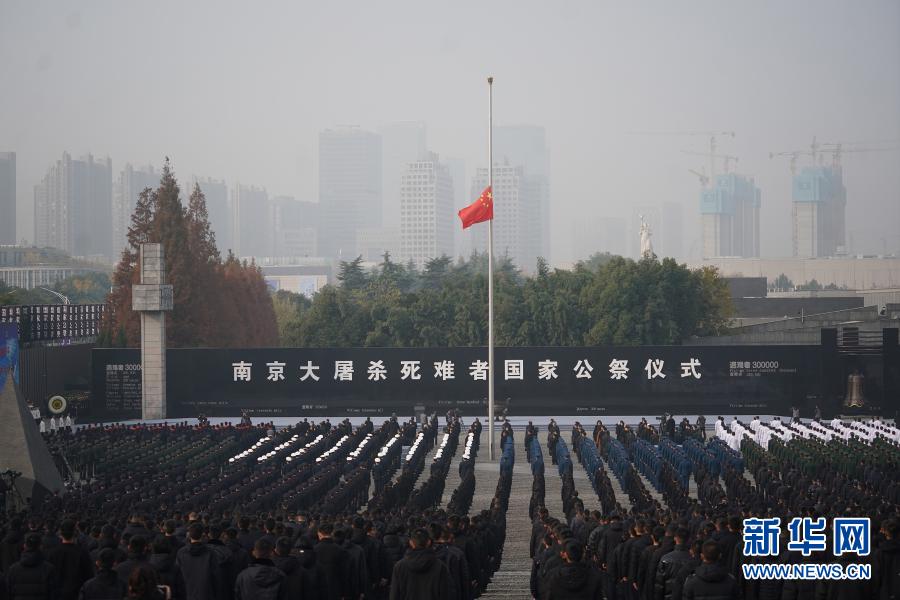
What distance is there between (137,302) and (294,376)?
482cm

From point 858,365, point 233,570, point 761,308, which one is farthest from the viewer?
point 761,308

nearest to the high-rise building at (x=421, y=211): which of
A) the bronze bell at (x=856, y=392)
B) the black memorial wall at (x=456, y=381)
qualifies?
the black memorial wall at (x=456, y=381)

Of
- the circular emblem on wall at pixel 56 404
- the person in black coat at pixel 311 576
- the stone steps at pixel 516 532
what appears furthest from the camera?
the circular emblem on wall at pixel 56 404

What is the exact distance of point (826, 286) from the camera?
449ft

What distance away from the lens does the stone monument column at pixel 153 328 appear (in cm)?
3466

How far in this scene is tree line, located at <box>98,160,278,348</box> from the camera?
51.6 metres

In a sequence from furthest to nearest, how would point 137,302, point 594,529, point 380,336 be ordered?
point 380,336 < point 137,302 < point 594,529

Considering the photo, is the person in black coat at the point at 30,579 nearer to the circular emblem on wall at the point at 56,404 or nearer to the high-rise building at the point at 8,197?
the circular emblem on wall at the point at 56,404

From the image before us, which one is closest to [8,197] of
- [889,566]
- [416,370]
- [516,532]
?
[416,370]

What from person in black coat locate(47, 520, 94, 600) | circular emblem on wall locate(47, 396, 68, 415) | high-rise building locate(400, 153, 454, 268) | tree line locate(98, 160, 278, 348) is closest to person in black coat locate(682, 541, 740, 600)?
person in black coat locate(47, 520, 94, 600)

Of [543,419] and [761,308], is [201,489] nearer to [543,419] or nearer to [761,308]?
[543,419]

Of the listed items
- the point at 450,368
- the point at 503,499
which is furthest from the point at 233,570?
the point at 450,368

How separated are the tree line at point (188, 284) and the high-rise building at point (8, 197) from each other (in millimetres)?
107952

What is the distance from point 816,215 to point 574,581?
195665mm
